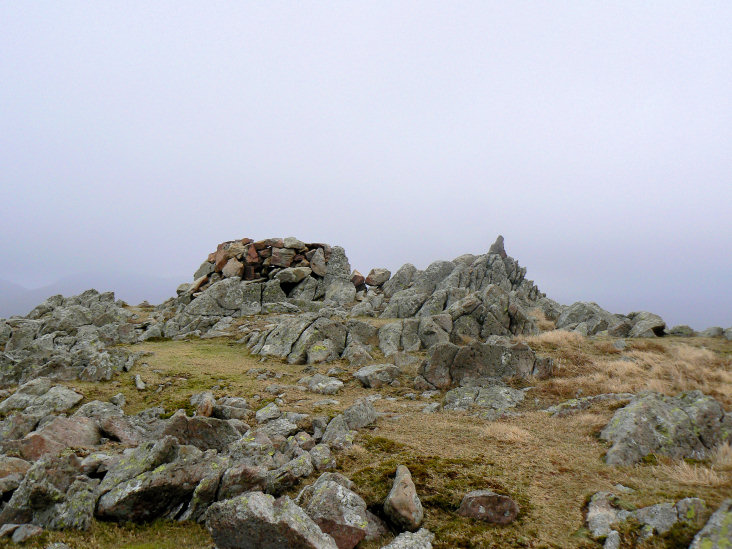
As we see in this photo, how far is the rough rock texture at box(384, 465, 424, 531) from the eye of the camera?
396 inches

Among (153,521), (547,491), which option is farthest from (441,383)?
(153,521)

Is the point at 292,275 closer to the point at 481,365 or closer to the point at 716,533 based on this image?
the point at 481,365

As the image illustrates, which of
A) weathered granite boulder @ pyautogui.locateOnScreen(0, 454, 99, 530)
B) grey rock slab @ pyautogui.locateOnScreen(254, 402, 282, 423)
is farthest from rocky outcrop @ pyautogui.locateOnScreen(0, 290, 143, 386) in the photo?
weathered granite boulder @ pyautogui.locateOnScreen(0, 454, 99, 530)

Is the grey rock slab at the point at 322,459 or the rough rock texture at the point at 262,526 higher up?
the rough rock texture at the point at 262,526

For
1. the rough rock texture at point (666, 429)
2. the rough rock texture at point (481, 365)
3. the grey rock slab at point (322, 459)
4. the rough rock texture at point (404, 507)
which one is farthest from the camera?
the rough rock texture at point (481, 365)

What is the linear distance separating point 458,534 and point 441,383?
54.6 ft

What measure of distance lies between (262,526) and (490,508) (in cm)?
610

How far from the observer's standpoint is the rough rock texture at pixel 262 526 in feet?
28.7

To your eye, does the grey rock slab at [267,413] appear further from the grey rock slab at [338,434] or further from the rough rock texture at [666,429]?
the rough rock texture at [666,429]

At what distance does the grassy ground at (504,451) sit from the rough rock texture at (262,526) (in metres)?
1.27

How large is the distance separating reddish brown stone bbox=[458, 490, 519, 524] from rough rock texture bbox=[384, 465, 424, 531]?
4.38 ft

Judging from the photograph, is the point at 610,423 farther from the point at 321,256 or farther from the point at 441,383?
the point at 321,256

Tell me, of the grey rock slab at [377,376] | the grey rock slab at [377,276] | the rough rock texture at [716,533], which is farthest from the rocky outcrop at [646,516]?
the grey rock slab at [377,276]

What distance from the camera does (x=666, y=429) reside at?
48.9 feet
